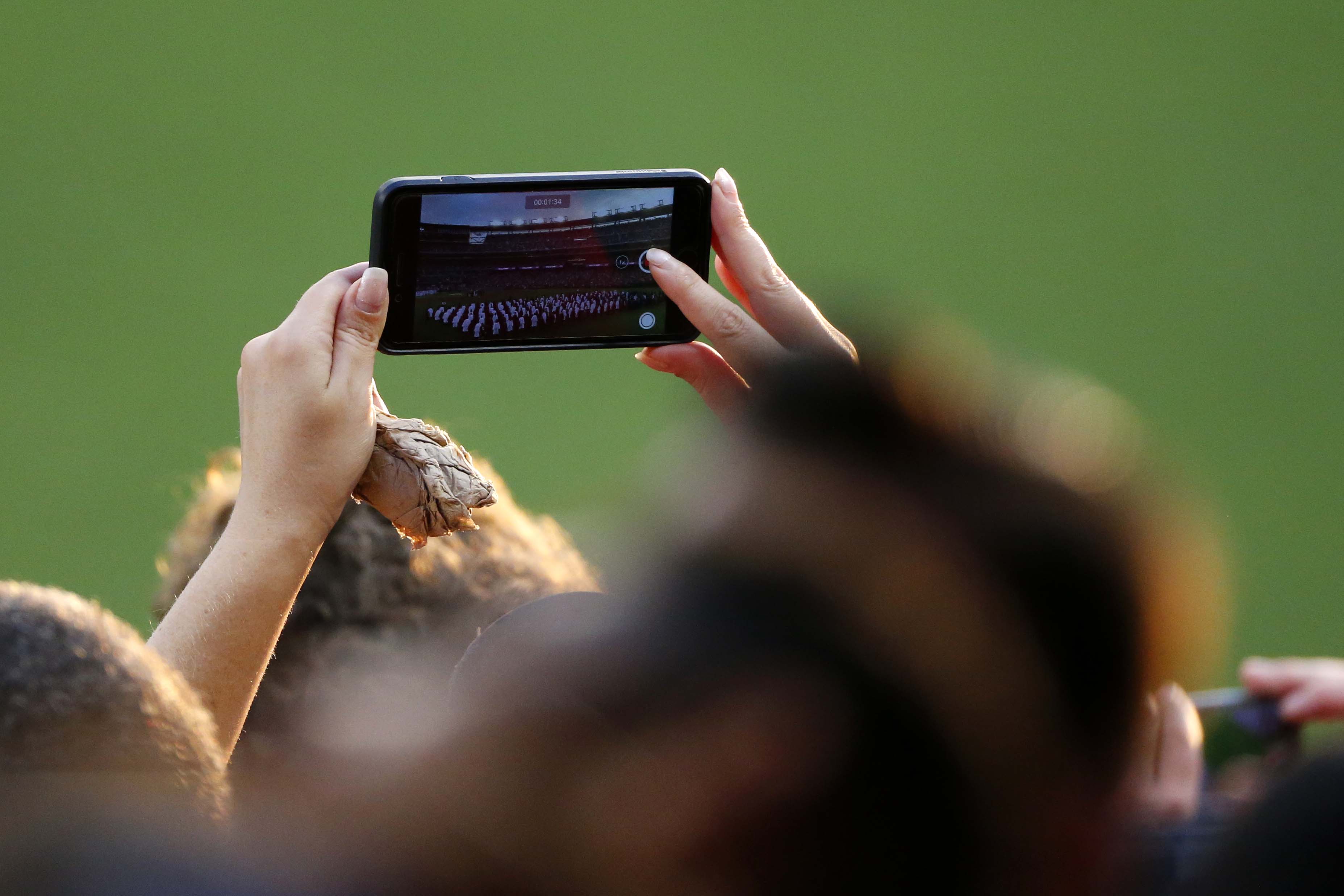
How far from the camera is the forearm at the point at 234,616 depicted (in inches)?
30.1

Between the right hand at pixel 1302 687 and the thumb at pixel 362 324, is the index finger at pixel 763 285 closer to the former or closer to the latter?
the thumb at pixel 362 324

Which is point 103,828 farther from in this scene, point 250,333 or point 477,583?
point 250,333

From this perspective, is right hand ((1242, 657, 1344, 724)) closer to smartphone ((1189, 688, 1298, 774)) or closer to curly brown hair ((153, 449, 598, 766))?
smartphone ((1189, 688, 1298, 774))

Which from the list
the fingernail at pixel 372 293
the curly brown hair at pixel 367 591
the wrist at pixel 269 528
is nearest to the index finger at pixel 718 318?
the fingernail at pixel 372 293

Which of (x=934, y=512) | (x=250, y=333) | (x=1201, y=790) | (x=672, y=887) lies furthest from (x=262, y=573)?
(x=250, y=333)

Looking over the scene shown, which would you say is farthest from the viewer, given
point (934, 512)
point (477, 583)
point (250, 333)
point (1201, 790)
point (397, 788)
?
point (250, 333)

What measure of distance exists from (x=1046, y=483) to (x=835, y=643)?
0.11m

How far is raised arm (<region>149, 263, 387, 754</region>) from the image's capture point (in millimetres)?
773

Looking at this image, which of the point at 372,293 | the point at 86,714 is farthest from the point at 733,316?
the point at 86,714

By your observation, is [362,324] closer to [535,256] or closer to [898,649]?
[535,256]

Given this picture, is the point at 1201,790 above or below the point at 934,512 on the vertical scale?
below

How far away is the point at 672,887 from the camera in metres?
0.53

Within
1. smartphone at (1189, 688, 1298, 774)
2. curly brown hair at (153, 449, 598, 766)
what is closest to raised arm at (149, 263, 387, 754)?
curly brown hair at (153, 449, 598, 766)

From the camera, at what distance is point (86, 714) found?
0.51 metres
